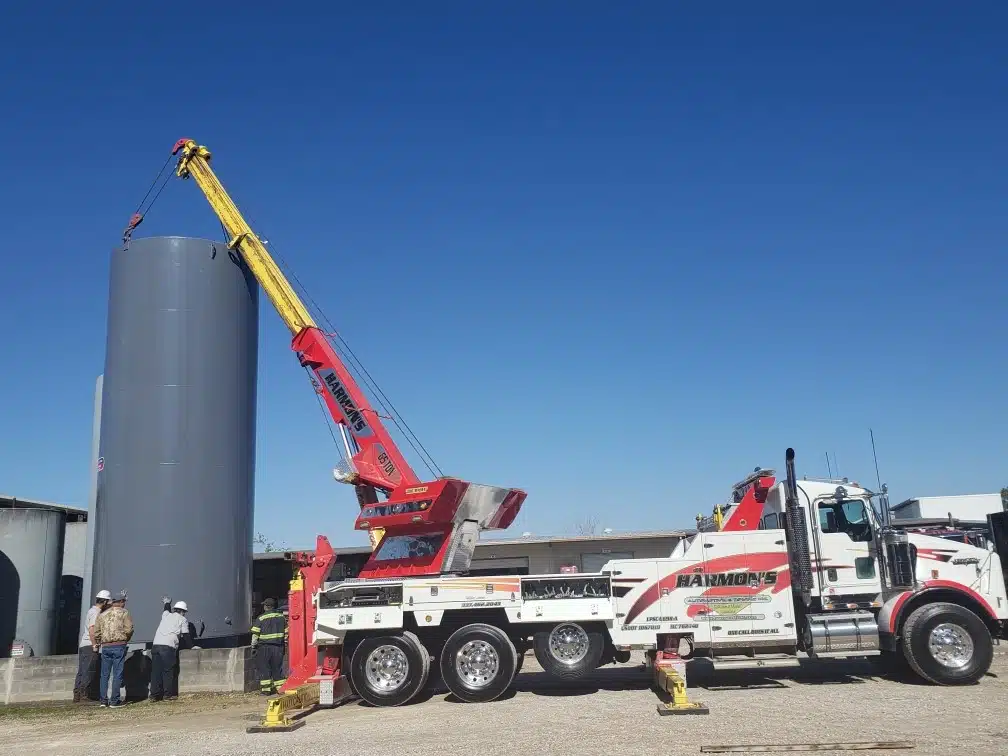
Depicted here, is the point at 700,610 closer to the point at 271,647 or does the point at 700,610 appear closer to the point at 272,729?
the point at 272,729

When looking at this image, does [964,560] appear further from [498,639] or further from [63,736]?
[63,736]

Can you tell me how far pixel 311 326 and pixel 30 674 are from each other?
7.82m

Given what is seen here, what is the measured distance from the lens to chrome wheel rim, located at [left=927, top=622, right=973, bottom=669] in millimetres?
12477

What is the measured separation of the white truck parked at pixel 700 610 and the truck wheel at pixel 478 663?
0.01 meters

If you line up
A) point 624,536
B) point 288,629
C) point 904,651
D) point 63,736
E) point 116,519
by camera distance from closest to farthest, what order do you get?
point 63,736 → point 904,651 → point 288,629 → point 116,519 → point 624,536

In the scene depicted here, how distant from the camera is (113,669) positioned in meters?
14.0

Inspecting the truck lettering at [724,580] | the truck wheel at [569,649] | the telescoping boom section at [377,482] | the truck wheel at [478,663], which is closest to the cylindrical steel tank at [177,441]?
the telescoping boom section at [377,482]

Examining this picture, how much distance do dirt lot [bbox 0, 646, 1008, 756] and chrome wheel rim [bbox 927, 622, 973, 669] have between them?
45 cm

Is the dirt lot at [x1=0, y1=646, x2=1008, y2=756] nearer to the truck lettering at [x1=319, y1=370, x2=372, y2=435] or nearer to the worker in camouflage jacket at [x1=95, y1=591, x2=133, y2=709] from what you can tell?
the worker in camouflage jacket at [x1=95, y1=591, x2=133, y2=709]

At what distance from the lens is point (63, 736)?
11352 mm

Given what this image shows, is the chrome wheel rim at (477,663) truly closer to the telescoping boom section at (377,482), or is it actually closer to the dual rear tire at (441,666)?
the dual rear tire at (441,666)

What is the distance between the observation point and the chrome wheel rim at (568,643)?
1288cm

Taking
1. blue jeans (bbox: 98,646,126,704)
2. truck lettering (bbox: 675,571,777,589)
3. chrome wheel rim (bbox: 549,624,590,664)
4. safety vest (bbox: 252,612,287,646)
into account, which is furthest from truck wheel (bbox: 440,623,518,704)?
blue jeans (bbox: 98,646,126,704)

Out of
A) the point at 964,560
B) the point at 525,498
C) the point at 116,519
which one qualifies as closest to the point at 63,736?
the point at 116,519
